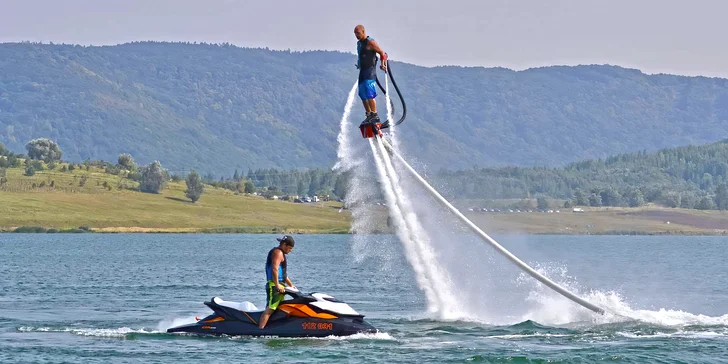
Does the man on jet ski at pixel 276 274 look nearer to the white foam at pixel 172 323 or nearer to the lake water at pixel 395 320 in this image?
the lake water at pixel 395 320

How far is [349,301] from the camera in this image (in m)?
44.8

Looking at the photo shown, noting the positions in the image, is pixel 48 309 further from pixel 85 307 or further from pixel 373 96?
pixel 373 96

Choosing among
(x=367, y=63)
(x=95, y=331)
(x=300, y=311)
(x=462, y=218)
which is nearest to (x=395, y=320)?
(x=462, y=218)

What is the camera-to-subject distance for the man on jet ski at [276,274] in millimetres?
30406

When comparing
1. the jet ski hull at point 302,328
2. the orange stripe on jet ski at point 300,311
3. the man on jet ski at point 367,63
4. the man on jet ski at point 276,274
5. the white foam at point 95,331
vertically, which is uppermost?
the man on jet ski at point 367,63

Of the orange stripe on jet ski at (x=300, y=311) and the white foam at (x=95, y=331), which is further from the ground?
the orange stripe on jet ski at (x=300, y=311)

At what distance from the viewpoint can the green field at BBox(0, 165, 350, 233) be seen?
156000 mm

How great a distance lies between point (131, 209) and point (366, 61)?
139323 millimetres

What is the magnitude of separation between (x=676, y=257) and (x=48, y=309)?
67.4 m

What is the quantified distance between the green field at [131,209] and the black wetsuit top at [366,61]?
126189 millimetres

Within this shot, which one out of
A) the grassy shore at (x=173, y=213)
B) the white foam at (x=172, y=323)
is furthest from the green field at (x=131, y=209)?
the white foam at (x=172, y=323)

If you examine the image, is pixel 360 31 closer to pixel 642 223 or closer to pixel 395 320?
pixel 395 320

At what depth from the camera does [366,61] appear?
29.6 m

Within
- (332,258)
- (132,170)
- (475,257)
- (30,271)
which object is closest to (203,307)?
(475,257)
